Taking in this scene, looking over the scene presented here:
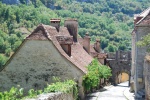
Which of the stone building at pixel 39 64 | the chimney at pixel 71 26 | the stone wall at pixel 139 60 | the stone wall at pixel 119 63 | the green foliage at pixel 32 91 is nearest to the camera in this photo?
the green foliage at pixel 32 91

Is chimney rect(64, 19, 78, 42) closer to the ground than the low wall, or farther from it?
farther from it

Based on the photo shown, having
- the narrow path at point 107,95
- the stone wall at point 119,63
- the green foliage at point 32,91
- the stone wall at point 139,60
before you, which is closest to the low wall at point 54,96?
the green foliage at point 32,91

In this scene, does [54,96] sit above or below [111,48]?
below

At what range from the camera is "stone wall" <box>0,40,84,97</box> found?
29.3m

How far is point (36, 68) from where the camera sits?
99.3 ft

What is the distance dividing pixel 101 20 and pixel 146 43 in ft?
520

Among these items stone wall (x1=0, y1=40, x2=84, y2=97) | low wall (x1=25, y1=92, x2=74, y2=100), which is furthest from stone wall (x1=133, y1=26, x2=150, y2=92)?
low wall (x1=25, y1=92, x2=74, y2=100)

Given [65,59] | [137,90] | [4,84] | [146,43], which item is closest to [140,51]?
[137,90]

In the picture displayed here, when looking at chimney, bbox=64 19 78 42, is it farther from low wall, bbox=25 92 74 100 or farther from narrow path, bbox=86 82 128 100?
low wall, bbox=25 92 74 100

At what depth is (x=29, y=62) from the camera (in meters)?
30.4

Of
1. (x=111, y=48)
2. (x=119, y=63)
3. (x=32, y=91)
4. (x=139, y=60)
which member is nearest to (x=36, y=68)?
(x=139, y=60)

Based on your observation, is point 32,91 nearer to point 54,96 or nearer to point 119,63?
point 54,96

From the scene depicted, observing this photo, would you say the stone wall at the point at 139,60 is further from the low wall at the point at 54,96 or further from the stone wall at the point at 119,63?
the stone wall at the point at 119,63

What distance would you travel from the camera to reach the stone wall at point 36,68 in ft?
96.3
